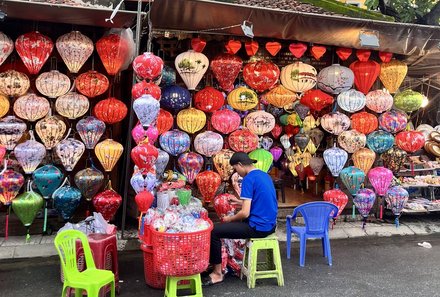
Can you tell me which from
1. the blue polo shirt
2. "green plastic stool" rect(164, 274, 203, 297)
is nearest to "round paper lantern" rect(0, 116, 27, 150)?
"green plastic stool" rect(164, 274, 203, 297)

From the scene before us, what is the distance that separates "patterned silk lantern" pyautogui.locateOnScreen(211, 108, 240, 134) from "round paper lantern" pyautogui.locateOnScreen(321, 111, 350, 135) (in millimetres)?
1703

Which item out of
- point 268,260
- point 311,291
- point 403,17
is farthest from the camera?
point 403,17

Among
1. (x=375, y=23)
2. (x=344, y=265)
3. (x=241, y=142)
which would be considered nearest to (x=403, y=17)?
(x=375, y=23)

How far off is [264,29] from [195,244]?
385 centimetres

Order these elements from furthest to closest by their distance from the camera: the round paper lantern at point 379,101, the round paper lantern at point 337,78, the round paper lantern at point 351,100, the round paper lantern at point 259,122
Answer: the round paper lantern at point 379,101 → the round paper lantern at point 351,100 → the round paper lantern at point 337,78 → the round paper lantern at point 259,122

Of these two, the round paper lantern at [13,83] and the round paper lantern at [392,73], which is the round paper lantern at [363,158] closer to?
the round paper lantern at [392,73]

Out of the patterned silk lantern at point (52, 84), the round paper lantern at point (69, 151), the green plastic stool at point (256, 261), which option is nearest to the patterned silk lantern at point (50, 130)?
the round paper lantern at point (69, 151)

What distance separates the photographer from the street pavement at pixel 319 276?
5020mm

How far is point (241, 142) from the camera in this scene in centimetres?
659

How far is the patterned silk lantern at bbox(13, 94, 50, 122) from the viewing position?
579cm

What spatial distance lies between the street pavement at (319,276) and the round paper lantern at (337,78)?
109 inches

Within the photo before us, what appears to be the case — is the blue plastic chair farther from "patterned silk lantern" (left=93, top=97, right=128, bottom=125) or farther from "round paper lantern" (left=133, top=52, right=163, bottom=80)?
"patterned silk lantern" (left=93, top=97, right=128, bottom=125)

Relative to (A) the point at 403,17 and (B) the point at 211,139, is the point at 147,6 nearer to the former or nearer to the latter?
(B) the point at 211,139

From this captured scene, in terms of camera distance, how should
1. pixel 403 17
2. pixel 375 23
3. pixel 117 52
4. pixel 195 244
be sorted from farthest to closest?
pixel 403 17, pixel 375 23, pixel 117 52, pixel 195 244
